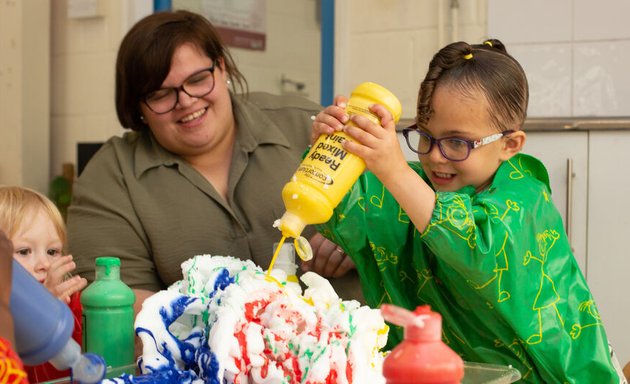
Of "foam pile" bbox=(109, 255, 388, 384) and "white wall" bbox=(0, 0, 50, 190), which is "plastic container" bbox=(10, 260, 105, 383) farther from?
"white wall" bbox=(0, 0, 50, 190)

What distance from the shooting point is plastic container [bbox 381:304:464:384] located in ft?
2.00

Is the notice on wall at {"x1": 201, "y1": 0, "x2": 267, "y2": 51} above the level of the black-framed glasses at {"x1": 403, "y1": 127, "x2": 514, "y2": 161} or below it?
above

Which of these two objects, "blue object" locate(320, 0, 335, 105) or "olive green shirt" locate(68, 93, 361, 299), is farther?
"blue object" locate(320, 0, 335, 105)

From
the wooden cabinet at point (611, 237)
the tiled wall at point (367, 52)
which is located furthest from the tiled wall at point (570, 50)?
the wooden cabinet at point (611, 237)

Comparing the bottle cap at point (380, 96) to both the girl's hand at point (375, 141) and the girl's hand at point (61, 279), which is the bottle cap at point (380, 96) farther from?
the girl's hand at point (61, 279)

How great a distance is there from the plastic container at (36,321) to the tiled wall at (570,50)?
2.66 meters

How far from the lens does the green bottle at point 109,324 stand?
3.60 feet

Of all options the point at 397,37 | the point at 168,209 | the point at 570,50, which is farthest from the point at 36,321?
the point at 397,37

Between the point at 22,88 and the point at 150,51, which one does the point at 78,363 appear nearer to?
the point at 150,51

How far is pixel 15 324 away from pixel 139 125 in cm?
148

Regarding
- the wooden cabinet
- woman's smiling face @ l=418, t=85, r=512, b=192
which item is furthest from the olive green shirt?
the wooden cabinet

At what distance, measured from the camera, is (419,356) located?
62 centimetres

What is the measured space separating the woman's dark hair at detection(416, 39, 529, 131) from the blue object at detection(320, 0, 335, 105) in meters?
1.99

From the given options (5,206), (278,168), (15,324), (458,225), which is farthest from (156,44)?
(15,324)
